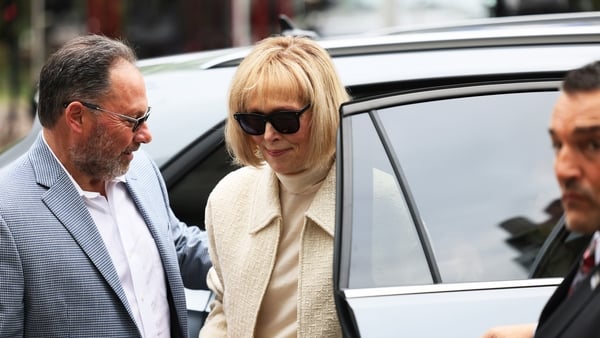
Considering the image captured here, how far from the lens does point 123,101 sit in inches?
113

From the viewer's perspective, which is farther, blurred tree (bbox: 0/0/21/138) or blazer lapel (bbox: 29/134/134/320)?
blurred tree (bbox: 0/0/21/138)

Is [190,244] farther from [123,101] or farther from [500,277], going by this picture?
[500,277]

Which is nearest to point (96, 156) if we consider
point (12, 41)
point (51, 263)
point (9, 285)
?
point (51, 263)

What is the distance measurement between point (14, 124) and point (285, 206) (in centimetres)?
1247

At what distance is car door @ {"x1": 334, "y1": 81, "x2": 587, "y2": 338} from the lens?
2480 millimetres

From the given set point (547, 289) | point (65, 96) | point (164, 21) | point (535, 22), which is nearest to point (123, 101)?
point (65, 96)

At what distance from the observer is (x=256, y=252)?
2.76 meters

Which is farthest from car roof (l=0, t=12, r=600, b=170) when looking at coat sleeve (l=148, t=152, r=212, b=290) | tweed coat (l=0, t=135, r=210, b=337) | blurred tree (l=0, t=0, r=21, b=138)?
blurred tree (l=0, t=0, r=21, b=138)

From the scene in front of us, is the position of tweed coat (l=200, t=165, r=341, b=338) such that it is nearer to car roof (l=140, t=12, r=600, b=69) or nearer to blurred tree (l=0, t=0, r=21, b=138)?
car roof (l=140, t=12, r=600, b=69)

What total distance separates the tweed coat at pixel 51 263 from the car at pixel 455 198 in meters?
0.61

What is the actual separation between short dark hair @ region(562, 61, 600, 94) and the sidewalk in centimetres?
1188

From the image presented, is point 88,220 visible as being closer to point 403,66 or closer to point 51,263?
point 51,263

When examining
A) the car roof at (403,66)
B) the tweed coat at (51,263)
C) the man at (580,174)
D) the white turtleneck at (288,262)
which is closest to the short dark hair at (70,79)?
the tweed coat at (51,263)

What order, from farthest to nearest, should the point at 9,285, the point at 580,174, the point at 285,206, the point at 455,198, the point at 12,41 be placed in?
1. the point at 12,41
2. the point at 285,206
3. the point at 455,198
4. the point at 9,285
5. the point at 580,174
